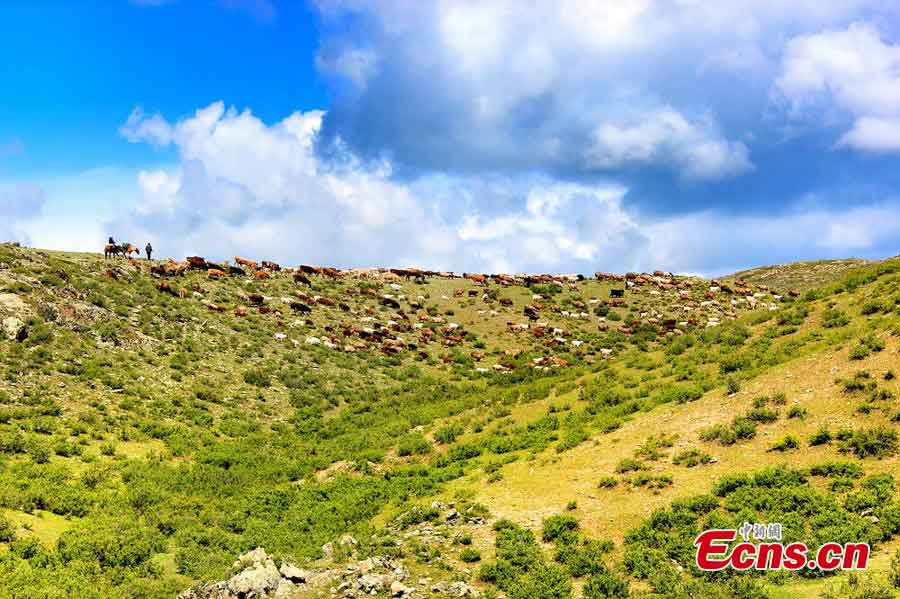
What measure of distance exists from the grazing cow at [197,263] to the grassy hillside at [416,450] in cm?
1119

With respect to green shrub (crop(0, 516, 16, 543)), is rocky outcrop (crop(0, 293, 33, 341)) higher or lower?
higher

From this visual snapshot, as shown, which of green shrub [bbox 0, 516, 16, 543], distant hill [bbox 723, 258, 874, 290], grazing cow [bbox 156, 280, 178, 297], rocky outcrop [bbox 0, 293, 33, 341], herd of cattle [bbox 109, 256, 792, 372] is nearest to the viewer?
green shrub [bbox 0, 516, 16, 543]

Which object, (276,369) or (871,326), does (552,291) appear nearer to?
(276,369)

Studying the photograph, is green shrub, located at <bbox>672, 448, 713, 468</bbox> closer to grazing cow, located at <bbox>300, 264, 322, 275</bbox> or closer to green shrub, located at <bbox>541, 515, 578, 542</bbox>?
green shrub, located at <bbox>541, 515, 578, 542</bbox>

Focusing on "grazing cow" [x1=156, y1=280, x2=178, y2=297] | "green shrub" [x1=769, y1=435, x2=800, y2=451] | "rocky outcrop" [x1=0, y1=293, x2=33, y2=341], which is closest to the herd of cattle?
"grazing cow" [x1=156, y1=280, x2=178, y2=297]

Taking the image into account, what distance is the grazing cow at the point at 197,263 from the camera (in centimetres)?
6384

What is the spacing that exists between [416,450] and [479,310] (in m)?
40.7

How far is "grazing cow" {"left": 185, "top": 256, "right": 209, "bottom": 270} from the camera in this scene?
2514 inches

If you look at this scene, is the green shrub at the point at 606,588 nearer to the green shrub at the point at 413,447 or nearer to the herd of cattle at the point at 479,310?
the green shrub at the point at 413,447

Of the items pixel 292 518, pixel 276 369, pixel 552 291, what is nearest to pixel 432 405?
pixel 276 369

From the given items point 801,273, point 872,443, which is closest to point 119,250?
point 872,443

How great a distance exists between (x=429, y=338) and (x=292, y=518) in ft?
125

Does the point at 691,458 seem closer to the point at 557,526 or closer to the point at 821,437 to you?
the point at 821,437

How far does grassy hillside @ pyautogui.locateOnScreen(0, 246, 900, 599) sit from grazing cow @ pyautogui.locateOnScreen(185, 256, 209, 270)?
11.2 meters
